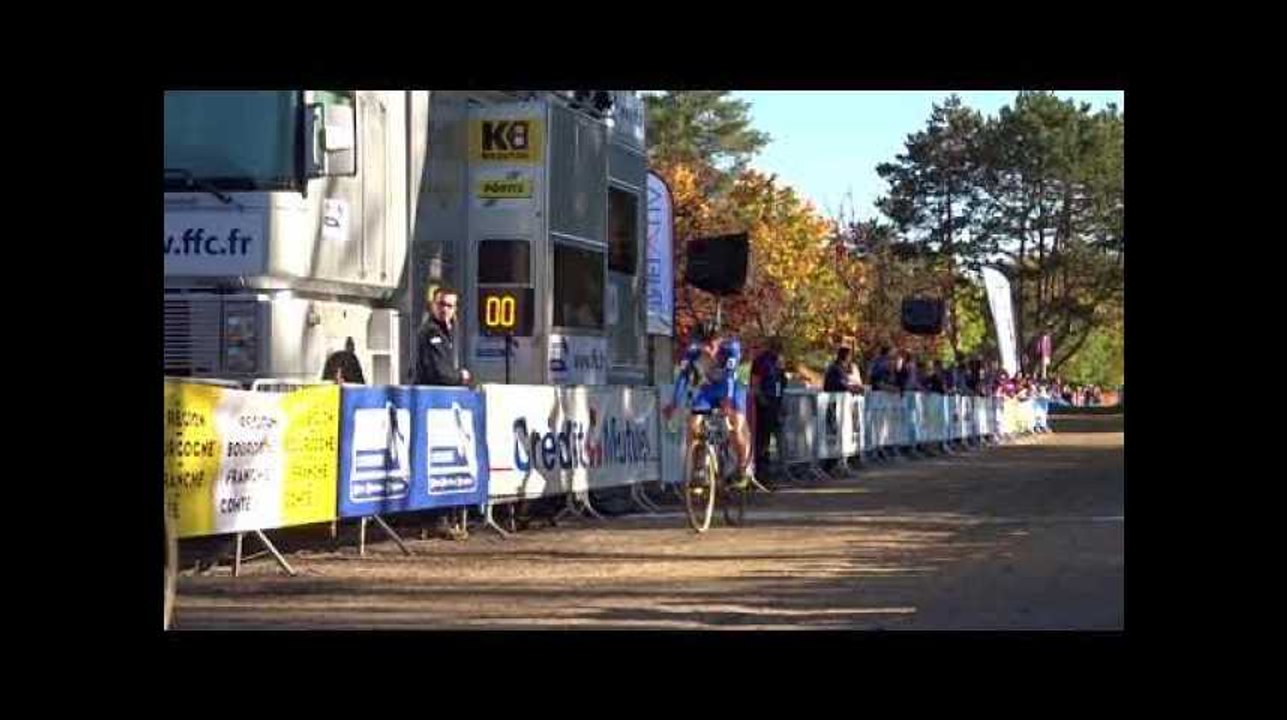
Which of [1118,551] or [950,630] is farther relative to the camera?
[1118,551]

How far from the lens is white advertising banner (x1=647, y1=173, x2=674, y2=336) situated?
69.2ft

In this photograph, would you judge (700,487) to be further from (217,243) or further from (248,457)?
(248,457)

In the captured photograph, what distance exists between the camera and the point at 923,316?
107ft

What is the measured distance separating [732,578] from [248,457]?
9.97 ft

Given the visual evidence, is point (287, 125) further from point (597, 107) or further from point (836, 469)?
point (836, 469)

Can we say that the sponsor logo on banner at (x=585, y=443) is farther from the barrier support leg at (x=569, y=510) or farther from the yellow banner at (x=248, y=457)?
the yellow banner at (x=248, y=457)

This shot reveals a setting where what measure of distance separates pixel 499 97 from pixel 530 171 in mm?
735

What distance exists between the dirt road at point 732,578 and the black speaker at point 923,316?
13126 mm

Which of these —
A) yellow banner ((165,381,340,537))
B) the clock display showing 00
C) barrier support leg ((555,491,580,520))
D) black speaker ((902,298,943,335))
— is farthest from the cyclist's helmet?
black speaker ((902,298,943,335))

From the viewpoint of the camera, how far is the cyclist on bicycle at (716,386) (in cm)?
1652
